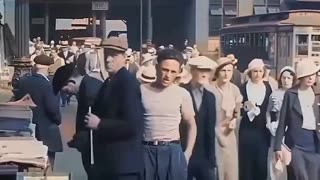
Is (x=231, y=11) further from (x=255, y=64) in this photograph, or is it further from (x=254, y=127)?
(x=254, y=127)

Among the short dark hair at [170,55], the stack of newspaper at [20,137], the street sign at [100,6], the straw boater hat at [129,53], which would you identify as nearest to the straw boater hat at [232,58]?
the short dark hair at [170,55]

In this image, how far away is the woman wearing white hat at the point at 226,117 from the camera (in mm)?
5348

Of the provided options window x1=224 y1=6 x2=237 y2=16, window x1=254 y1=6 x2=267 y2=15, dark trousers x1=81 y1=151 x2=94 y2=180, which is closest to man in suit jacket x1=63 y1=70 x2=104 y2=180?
dark trousers x1=81 y1=151 x2=94 y2=180

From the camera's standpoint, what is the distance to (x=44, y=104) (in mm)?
5160

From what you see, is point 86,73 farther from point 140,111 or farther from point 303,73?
point 303,73

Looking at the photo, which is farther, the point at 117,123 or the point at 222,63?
the point at 222,63

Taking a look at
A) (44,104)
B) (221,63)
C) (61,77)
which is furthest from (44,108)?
(221,63)

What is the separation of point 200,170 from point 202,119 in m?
0.27

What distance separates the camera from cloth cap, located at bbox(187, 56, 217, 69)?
5244 mm

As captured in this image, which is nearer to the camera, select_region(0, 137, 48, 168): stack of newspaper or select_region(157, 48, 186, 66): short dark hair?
select_region(0, 137, 48, 168): stack of newspaper

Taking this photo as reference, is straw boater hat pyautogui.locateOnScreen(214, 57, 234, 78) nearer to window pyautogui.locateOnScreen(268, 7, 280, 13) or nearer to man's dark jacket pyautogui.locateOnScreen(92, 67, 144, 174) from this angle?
window pyautogui.locateOnScreen(268, 7, 280, 13)

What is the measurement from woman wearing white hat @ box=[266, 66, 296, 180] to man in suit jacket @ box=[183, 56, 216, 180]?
325 mm

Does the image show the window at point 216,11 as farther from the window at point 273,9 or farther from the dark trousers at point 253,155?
the dark trousers at point 253,155

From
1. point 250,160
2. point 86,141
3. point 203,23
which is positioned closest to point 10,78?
point 86,141
